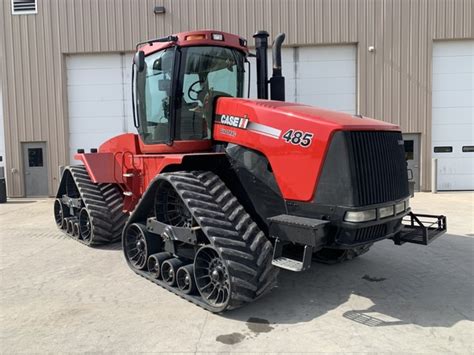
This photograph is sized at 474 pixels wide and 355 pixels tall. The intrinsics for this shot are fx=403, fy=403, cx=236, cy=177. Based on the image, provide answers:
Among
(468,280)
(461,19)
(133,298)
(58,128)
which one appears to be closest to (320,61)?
(461,19)

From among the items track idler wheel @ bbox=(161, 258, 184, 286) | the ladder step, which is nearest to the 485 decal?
the ladder step

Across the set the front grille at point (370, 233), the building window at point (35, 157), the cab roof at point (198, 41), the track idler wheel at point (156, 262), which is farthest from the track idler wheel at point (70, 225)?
the building window at point (35, 157)

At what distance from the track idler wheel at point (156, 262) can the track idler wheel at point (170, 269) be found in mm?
86

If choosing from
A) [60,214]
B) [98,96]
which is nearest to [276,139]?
[60,214]

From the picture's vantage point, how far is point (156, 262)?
4.79 m

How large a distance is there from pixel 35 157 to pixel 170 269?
11.7 m

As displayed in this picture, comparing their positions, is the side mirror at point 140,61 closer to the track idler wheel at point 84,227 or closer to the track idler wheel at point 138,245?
the track idler wheel at point 138,245

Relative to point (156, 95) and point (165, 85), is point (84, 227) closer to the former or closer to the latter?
point (156, 95)

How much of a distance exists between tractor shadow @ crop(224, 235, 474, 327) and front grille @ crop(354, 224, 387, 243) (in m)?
0.75

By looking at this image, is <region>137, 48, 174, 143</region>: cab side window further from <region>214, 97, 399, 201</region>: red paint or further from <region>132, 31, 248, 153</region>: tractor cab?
<region>214, 97, 399, 201</region>: red paint

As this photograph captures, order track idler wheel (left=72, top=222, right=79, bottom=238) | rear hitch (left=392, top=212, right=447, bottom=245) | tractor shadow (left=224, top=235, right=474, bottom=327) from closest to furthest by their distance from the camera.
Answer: tractor shadow (left=224, top=235, right=474, bottom=327) → rear hitch (left=392, top=212, right=447, bottom=245) → track idler wheel (left=72, top=222, right=79, bottom=238)

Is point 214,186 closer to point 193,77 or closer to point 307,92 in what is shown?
point 193,77

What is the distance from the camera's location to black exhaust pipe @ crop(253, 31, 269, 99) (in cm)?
561

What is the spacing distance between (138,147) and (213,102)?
1730 millimetres
